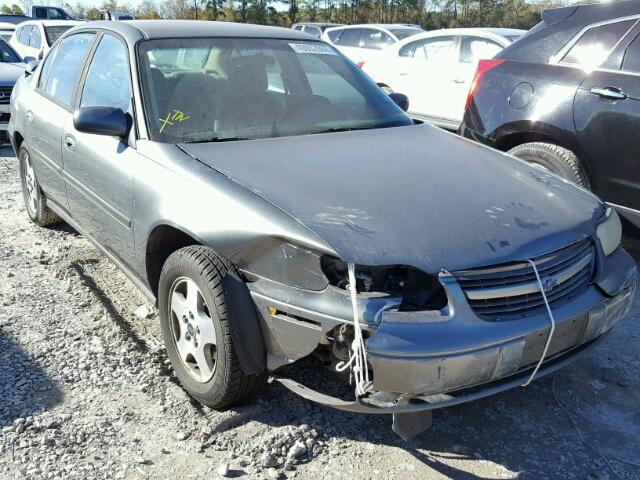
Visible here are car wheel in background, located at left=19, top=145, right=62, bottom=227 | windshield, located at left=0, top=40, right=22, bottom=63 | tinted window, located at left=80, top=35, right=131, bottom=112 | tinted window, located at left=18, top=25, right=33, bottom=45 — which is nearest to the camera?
tinted window, located at left=80, top=35, right=131, bottom=112

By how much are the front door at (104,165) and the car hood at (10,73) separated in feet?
18.6

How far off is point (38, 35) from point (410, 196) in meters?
13.1

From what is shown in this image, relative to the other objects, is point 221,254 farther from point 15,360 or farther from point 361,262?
point 15,360

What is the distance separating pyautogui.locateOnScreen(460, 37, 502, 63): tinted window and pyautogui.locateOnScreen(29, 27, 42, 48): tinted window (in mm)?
9082

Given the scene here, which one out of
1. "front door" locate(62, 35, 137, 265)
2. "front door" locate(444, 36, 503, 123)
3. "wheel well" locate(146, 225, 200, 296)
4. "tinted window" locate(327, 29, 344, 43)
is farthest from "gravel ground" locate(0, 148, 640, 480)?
"tinted window" locate(327, 29, 344, 43)

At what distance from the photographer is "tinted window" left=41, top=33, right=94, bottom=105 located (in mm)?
4207

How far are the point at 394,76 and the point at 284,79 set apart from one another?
587cm

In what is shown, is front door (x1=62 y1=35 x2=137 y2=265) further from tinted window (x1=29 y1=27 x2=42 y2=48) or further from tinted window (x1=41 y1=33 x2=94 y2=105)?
tinted window (x1=29 y1=27 x2=42 y2=48)

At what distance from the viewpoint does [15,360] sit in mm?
3299

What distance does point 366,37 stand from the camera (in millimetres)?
14742

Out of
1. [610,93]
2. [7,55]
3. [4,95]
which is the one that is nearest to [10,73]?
[4,95]

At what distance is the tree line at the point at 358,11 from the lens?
3475 centimetres

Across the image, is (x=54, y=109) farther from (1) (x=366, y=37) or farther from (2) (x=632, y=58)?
(1) (x=366, y=37)

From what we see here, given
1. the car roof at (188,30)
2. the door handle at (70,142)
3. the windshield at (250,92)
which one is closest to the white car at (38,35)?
the door handle at (70,142)
